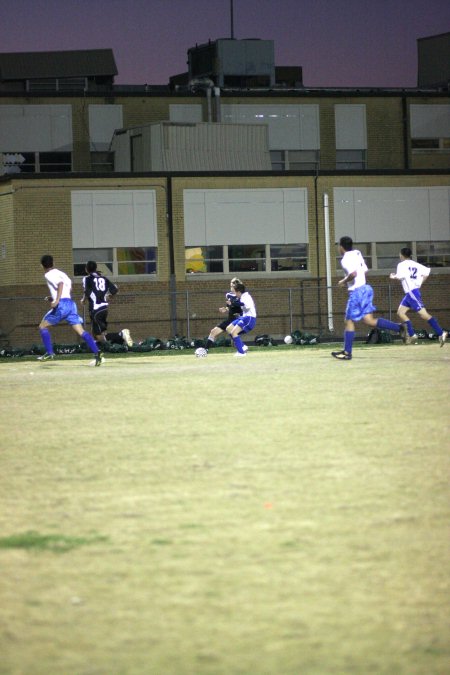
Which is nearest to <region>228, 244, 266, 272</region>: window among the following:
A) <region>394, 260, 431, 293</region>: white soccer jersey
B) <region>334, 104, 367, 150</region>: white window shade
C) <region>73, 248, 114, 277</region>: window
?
<region>73, 248, 114, 277</region>: window

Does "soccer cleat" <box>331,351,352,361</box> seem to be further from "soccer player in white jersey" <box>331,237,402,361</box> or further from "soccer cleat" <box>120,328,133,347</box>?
"soccer cleat" <box>120,328,133,347</box>

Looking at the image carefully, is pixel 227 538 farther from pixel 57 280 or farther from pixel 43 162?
pixel 43 162

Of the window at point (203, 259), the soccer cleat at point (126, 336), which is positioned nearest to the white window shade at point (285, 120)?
the window at point (203, 259)

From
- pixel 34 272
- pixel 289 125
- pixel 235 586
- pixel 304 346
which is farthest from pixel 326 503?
pixel 289 125

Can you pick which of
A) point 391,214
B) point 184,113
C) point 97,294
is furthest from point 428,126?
point 97,294

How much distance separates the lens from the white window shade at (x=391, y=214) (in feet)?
148

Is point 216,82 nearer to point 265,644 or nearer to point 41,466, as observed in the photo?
point 41,466

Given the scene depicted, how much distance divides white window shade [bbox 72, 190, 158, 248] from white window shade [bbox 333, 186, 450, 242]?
660 cm

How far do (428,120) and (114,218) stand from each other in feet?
59.7

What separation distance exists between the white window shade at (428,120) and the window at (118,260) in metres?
16.7

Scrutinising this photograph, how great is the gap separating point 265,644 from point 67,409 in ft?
32.5

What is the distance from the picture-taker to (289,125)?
54281 millimetres

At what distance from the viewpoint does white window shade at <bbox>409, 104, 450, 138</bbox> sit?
55375mm

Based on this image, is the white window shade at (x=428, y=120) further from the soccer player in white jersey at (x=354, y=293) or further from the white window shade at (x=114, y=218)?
the soccer player in white jersey at (x=354, y=293)
